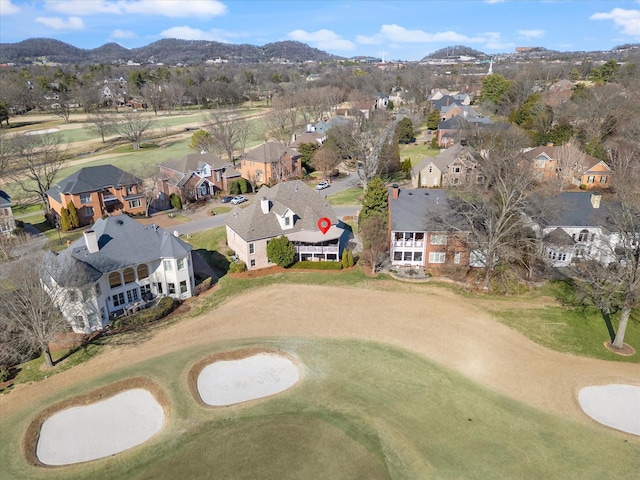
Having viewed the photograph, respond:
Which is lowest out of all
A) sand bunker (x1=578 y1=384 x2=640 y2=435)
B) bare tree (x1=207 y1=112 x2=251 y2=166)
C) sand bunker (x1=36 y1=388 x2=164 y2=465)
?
sand bunker (x1=578 y1=384 x2=640 y2=435)

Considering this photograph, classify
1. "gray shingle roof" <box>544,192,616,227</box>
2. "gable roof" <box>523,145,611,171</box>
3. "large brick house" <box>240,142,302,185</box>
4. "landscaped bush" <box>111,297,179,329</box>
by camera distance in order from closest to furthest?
1. "landscaped bush" <box>111,297,179,329</box>
2. "gray shingle roof" <box>544,192,616,227</box>
3. "gable roof" <box>523,145,611,171</box>
4. "large brick house" <box>240,142,302,185</box>

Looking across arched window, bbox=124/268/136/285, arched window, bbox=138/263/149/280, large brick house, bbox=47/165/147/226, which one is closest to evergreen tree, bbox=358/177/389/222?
arched window, bbox=138/263/149/280

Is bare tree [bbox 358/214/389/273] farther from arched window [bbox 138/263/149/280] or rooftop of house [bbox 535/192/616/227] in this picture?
arched window [bbox 138/263/149/280]

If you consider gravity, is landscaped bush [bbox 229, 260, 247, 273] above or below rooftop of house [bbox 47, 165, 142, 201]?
below

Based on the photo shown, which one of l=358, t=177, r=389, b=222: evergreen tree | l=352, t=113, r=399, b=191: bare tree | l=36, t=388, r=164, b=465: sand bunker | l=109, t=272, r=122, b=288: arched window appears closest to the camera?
l=36, t=388, r=164, b=465: sand bunker

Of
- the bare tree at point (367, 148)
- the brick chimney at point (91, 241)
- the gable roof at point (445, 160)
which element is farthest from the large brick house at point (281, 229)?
the gable roof at point (445, 160)

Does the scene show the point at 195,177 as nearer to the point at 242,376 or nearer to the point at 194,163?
the point at 194,163

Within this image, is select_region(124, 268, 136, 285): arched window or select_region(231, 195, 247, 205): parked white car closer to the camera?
select_region(124, 268, 136, 285): arched window

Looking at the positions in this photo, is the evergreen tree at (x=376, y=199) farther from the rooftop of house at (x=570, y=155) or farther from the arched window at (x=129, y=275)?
the rooftop of house at (x=570, y=155)
